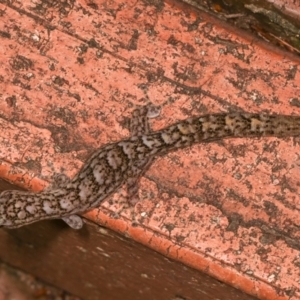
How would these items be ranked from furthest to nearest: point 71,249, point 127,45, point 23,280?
1. point 23,280
2. point 71,249
3. point 127,45

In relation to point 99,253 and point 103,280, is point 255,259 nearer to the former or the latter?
point 99,253

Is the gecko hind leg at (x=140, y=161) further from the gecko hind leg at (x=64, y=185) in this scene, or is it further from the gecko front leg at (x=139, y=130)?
the gecko hind leg at (x=64, y=185)

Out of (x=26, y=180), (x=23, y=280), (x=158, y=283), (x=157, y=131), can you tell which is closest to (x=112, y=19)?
(x=157, y=131)

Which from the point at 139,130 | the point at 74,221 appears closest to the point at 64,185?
the point at 74,221

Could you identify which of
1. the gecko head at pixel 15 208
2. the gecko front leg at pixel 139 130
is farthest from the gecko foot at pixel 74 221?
the gecko front leg at pixel 139 130

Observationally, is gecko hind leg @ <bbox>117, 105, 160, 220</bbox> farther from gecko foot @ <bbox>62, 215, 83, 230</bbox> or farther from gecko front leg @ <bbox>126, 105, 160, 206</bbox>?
gecko foot @ <bbox>62, 215, 83, 230</bbox>

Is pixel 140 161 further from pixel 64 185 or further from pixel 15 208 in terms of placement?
pixel 15 208

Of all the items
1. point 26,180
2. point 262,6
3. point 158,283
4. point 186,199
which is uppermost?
point 262,6
